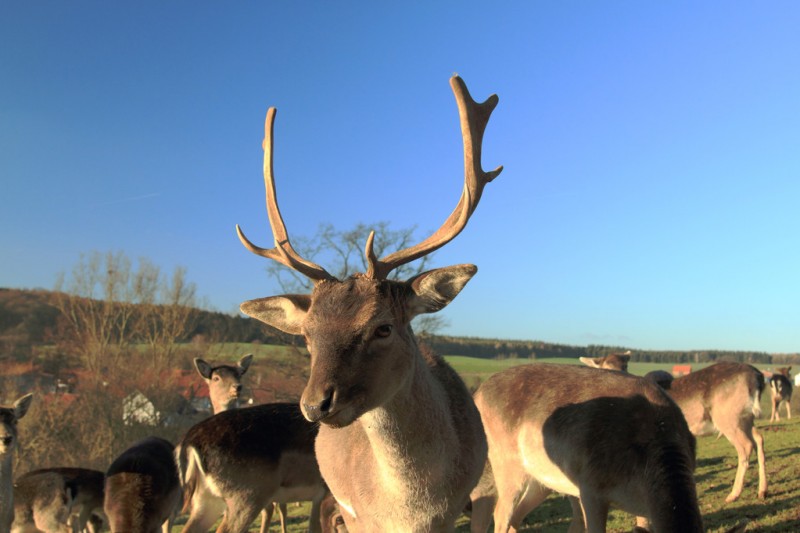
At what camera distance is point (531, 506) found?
7160mm

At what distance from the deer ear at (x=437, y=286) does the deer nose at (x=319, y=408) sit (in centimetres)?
95

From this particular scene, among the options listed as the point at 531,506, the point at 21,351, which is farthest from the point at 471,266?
the point at 21,351

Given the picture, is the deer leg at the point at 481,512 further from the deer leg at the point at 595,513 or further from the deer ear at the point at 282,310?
the deer ear at the point at 282,310

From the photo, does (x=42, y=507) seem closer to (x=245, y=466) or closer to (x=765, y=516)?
(x=245, y=466)

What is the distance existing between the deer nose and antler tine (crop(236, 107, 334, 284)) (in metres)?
1.02

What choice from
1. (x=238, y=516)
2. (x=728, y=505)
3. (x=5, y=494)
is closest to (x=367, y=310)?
(x=238, y=516)

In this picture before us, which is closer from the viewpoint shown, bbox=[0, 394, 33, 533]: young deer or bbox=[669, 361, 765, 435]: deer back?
bbox=[0, 394, 33, 533]: young deer

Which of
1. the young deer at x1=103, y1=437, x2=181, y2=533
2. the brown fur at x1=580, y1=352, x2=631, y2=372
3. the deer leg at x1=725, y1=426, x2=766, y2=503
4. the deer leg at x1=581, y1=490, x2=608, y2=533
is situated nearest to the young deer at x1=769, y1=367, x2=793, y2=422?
the brown fur at x1=580, y1=352, x2=631, y2=372

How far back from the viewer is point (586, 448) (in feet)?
19.3

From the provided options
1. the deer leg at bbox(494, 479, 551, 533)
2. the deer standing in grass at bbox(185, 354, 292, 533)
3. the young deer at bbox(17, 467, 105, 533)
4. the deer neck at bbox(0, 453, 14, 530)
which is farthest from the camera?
the deer standing in grass at bbox(185, 354, 292, 533)

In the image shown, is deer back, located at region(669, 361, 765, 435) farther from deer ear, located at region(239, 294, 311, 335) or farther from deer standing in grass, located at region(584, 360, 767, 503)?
deer ear, located at region(239, 294, 311, 335)

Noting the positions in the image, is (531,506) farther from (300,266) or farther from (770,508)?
(300,266)

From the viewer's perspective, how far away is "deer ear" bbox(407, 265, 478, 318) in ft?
12.8

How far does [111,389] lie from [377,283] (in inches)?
1408
